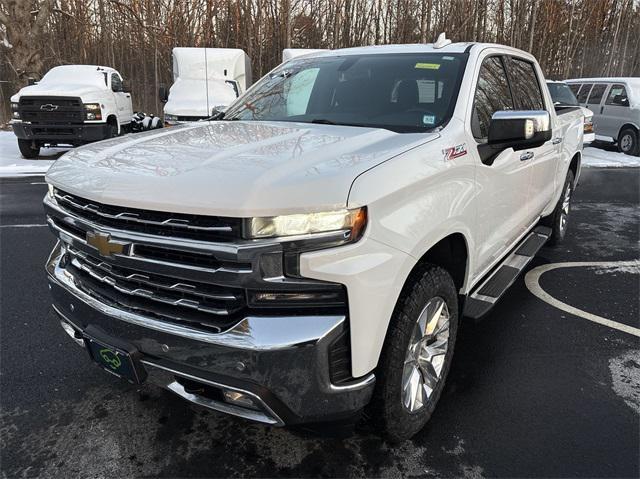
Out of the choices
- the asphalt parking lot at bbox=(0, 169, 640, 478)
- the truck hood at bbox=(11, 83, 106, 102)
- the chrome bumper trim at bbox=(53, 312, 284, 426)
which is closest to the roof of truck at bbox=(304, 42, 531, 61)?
the asphalt parking lot at bbox=(0, 169, 640, 478)

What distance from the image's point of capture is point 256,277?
1.82 meters

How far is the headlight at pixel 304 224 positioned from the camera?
1817 millimetres

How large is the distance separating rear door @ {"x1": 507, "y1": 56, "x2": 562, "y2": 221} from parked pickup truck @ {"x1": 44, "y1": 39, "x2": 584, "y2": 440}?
3.47 ft

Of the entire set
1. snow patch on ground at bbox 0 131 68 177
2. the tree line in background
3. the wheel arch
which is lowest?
snow patch on ground at bbox 0 131 68 177

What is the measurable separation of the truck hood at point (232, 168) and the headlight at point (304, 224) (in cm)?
4

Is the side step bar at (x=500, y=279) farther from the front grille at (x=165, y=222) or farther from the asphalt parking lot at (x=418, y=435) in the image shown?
the front grille at (x=165, y=222)

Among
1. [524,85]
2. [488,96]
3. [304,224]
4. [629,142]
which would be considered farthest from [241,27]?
[304,224]

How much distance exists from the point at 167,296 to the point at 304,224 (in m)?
0.67

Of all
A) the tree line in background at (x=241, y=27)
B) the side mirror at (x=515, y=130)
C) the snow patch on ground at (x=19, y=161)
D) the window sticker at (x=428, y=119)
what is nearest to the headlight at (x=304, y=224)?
the window sticker at (x=428, y=119)

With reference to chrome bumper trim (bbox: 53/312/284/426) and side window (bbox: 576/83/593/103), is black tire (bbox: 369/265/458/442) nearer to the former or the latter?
chrome bumper trim (bbox: 53/312/284/426)

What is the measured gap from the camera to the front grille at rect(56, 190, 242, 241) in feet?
6.04

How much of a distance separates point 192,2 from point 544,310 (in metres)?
20.1

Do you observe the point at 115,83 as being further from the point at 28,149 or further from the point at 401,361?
the point at 401,361

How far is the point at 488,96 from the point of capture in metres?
3.29
